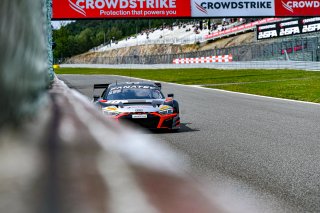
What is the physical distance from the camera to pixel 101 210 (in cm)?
117

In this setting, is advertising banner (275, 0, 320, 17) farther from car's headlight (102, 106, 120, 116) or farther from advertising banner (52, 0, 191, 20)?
car's headlight (102, 106, 120, 116)

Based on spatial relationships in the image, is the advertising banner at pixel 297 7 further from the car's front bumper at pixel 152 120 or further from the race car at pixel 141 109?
the car's front bumper at pixel 152 120

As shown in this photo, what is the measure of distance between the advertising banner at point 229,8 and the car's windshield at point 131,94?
26.4m

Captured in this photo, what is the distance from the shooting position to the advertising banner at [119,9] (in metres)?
35.9

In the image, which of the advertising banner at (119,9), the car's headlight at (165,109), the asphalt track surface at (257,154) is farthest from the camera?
the advertising banner at (119,9)

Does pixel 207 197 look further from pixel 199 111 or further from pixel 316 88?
pixel 316 88

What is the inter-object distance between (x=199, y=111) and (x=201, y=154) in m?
8.42

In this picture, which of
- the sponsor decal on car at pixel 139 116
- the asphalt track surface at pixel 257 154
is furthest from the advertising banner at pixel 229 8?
the sponsor decal on car at pixel 139 116

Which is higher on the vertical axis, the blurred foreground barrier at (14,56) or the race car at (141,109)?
the blurred foreground barrier at (14,56)

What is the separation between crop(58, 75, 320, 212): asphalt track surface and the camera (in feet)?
15.4

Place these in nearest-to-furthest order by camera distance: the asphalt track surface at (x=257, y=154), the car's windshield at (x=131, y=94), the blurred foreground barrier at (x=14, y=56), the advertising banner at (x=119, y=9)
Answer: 1. the blurred foreground barrier at (x=14, y=56)
2. the asphalt track surface at (x=257, y=154)
3. the car's windshield at (x=131, y=94)
4. the advertising banner at (x=119, y=9)

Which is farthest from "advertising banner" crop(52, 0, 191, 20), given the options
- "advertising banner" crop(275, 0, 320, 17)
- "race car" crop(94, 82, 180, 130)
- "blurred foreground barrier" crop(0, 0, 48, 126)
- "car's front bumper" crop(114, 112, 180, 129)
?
"blurred foreground barrier" crop(0, 0, 48, 126)

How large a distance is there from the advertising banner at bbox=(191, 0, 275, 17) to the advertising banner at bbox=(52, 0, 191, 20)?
0.73 metres

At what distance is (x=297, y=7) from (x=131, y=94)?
3046cm
